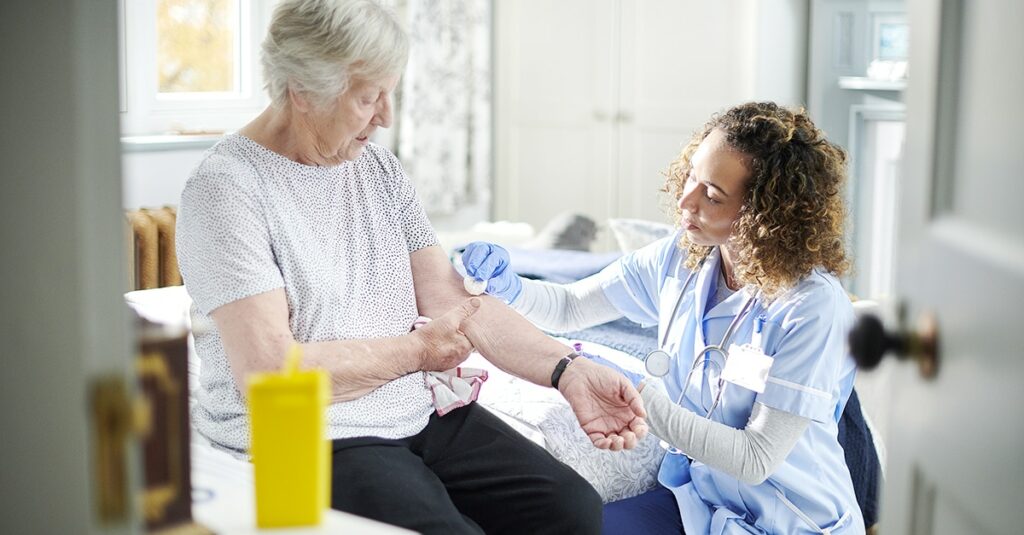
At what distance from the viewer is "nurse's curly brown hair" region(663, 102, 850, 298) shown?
1912mm

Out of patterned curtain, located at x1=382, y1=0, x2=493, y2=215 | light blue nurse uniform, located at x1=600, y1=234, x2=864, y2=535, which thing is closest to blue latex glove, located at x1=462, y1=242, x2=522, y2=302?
light blue nurse uniform, located at x1=600, y1=234, x2=864, y2=535

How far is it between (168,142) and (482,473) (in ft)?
7.42

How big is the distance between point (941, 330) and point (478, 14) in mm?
3910

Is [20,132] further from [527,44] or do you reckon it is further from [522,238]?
[527,44]

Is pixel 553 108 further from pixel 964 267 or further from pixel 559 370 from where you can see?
pixel 964 267

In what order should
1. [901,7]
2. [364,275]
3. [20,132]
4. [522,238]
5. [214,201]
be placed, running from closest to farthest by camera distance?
1. [20,132]
2. [214,201]
3. [364,275]
4. [901,7]
5. [522,238]

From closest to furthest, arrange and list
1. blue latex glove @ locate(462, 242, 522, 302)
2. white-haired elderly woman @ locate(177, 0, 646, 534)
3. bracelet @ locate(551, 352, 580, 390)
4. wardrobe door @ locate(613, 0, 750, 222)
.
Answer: white-haired elderly woman @ locate(177, 0, 646, 534), bracelet @ locate(551, 352, 580, 390), blue latex glove @ locate(462, 242, 522, 302), wardrobe door @ locate(613, 0, 750, 222)

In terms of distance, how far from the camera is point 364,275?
1918mm

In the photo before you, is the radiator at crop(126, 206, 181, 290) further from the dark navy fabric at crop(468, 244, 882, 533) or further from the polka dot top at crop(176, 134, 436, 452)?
the polka dot top at crop(176, 134, 436, 452)

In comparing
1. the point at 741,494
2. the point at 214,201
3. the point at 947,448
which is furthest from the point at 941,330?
the point at 214,201

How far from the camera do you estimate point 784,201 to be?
6.32ft

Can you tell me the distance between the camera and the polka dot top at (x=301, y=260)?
1738 millimetres

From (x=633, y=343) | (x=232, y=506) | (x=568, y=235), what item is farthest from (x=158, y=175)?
(x=232, y=506)

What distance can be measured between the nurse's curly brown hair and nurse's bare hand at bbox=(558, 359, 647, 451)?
288mm
